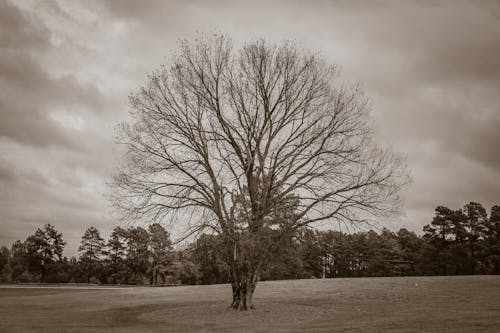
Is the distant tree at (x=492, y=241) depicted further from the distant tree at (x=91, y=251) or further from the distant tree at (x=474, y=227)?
the distant tree at (x=91, y=251)

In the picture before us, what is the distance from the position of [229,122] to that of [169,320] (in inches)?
427

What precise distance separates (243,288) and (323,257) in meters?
72.1

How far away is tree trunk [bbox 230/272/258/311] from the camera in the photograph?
2233cm

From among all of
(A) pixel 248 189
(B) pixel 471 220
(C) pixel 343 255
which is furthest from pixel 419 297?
(C) pixel 343 255

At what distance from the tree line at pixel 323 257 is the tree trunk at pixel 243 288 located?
35634 mm

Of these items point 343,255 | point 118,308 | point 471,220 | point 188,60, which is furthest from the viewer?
point 343,255

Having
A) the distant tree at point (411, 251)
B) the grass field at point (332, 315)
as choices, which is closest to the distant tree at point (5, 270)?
the grass field at point (332, 315)

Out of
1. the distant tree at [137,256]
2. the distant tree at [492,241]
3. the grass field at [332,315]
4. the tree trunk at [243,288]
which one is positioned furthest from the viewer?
the distant tree at [137,256]

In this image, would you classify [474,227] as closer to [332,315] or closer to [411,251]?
[411,251]

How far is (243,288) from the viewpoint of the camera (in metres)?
22.4

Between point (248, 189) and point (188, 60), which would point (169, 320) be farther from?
point (188, 60)

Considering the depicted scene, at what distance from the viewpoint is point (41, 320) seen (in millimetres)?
22094

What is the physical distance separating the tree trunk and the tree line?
3563 cm

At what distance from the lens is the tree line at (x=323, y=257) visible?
2739 inches
